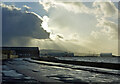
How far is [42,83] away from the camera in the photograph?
14070 mm

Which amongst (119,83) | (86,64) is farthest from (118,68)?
(119,83)

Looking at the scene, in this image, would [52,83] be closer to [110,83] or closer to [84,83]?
[84,83]

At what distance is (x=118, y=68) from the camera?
29844 mm

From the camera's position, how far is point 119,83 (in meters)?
14.3

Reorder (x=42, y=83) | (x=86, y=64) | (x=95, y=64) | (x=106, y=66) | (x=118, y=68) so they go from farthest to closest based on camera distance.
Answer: (x=86, y=64)
(x=95, y=64)
(x=106, y=66)
(x=118, y=68)
(x=42, y=83)

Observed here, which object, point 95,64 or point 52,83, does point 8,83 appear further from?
point 95,64

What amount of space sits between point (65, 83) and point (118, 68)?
58.0 feet

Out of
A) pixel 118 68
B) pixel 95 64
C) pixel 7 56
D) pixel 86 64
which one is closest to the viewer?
pixel 118 68

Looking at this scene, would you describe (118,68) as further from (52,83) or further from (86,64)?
(52,83)

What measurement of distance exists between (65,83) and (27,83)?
9.03 feet

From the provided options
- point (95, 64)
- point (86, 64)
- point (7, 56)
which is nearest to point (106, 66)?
point (95, 64)

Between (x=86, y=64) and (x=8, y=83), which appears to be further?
(x=86, y=64)

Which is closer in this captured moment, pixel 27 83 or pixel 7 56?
pixel 27 83

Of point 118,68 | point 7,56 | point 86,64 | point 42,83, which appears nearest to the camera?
point 42,83
